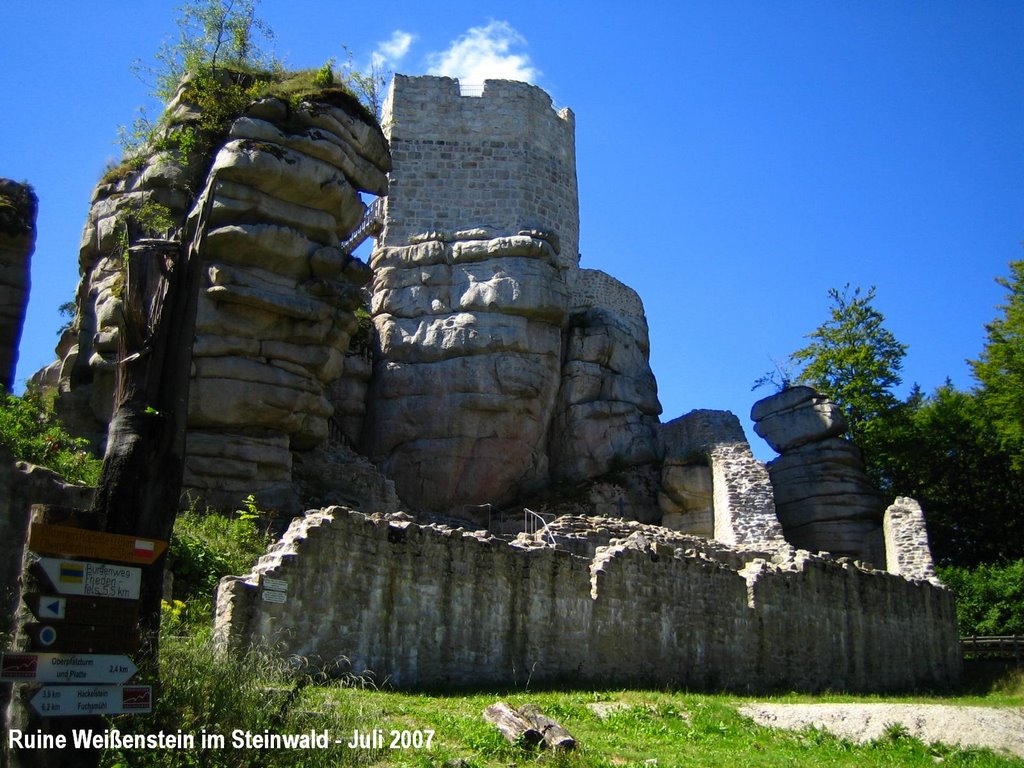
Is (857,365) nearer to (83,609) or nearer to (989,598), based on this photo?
(989,598)

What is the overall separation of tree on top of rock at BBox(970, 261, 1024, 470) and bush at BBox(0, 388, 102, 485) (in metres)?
24.0

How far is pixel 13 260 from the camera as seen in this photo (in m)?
21.5

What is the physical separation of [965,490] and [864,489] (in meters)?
5.89

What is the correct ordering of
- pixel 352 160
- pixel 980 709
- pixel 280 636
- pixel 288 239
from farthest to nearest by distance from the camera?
pixel 352 160
pixel 288 239
pixel 980 709
pixel 280 636

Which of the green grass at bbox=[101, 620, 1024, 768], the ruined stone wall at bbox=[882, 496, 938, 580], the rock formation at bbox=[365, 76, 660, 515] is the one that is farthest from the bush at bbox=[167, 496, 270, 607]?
the ruined stone wall at bbox=[882, 496, 938, 580]

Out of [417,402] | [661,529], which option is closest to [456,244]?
[417,402]

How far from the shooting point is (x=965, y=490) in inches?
1275

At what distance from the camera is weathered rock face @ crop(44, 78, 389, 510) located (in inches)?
789

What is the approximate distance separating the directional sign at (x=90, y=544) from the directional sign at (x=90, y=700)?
3.00ft

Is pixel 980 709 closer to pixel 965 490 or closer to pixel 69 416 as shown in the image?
pixel 69 416

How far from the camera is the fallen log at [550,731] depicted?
30.8 ft

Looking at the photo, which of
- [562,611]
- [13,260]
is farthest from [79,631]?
[13,260]

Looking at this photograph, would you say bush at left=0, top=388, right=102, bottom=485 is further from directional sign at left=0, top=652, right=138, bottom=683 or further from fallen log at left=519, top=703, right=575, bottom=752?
directional sign at left=0, top=652, right=138, bottom=683

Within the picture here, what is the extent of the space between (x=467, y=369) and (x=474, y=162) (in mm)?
7075
